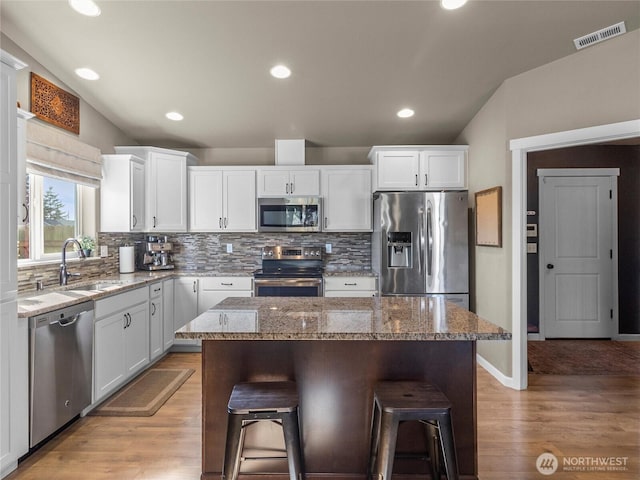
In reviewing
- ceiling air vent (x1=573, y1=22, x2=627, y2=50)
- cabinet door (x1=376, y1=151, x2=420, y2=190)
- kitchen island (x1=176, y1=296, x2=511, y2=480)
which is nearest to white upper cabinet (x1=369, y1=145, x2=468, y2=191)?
cabinet door (x1=376, y1=151, x2=420, y2=190)

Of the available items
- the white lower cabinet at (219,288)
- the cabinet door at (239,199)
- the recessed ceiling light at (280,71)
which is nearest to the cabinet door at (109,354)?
the white lower cabinet at (219,288)

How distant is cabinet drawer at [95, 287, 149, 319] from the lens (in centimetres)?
265

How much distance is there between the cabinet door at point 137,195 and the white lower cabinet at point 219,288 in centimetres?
89

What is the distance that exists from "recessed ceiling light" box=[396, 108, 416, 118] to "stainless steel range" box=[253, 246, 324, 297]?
1.74 m

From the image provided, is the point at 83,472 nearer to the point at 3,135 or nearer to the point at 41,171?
the point at 3,135

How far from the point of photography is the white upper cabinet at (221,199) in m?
4.16

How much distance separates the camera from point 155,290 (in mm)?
3533

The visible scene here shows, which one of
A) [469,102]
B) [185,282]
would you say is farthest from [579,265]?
[185,282]

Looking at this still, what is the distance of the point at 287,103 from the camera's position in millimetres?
3551

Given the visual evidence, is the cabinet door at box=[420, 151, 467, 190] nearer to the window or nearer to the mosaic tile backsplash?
the mosaic tile backsplash

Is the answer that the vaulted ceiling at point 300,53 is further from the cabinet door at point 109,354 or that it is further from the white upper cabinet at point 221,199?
the cabinet door at point 109,354

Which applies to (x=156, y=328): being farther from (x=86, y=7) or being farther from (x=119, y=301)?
(x=86, y=7)

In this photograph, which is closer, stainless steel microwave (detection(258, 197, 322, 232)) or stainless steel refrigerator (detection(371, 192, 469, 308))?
stainless steel refrigerator (detection(371, 192, 469, 308))

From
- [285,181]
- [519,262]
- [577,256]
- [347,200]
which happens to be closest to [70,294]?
[285,181]
